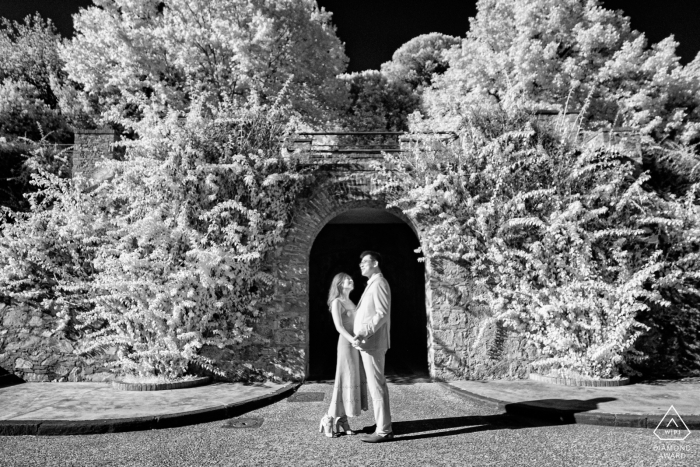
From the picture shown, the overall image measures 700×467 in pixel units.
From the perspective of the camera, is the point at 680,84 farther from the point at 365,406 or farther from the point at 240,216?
the point at 365,406

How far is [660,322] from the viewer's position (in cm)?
873

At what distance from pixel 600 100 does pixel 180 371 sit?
15.3 m

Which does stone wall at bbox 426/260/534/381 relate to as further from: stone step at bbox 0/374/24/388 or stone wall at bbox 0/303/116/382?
stone step at bbox 0/374/24/388

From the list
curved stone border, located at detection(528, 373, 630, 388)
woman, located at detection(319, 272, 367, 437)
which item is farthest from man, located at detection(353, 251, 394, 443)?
curved stone border, located at detection(528, 373, 630, 388)

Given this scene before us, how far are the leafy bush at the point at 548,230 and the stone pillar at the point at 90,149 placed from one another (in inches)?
207

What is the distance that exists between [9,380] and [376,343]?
7.03 metres

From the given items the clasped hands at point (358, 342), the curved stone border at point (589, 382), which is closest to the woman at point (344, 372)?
the clasped hands at point (358, 342)

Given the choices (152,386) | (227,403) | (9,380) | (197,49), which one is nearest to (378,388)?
(227,403)

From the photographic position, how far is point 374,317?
4715 mm

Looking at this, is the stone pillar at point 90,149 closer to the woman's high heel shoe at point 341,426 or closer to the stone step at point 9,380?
the stone step at point 9,380

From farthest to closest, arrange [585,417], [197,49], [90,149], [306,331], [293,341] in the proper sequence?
[197,49] → [90,149] → [306,331] → [293,341] → [585,417]

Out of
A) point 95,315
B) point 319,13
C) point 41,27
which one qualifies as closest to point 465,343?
point 95,315

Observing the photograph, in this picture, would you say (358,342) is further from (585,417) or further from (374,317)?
(585,417)

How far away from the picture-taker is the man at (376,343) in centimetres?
469
